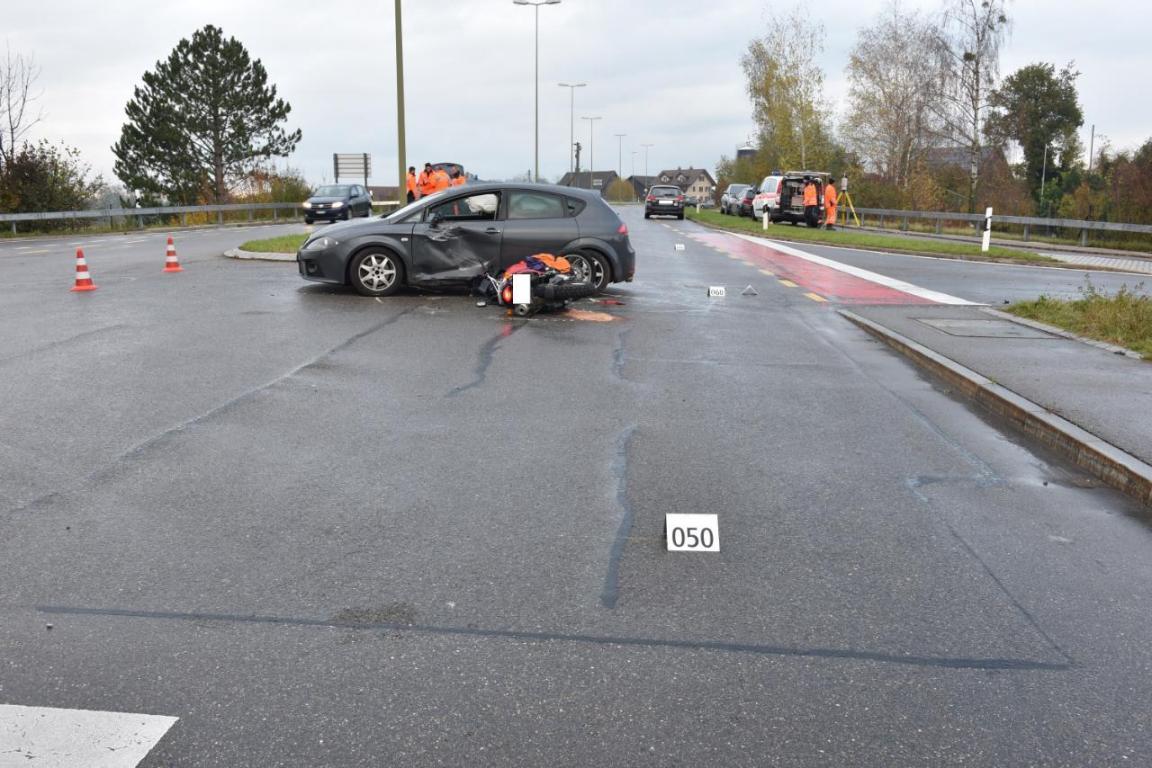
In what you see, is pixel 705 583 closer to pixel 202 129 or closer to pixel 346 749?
pixel 346 749

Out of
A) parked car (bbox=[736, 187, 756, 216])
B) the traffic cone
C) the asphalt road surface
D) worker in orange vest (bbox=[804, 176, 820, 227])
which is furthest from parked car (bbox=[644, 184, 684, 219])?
the asphalt road surface

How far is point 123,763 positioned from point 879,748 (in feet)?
7.41

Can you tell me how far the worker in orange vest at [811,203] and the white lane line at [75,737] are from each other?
124 feet

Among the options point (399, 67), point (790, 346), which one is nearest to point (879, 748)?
point (790, 346)

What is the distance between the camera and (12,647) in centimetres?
368

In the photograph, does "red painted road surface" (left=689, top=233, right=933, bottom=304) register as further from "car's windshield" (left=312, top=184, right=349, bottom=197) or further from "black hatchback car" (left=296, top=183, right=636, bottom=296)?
"car's windshield" (left=312, top=184, right=349, bottom=197)

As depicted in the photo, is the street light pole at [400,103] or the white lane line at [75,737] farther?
the street light pole at [400,103]

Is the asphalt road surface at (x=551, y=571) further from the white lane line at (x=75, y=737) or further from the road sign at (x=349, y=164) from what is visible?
the road sign at (x=349, y=164)

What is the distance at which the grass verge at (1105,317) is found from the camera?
10422 millimetres

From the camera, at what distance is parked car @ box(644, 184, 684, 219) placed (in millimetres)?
48719

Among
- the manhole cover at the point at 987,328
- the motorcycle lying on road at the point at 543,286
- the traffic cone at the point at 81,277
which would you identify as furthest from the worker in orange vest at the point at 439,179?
the manhole cover at the point at 987,328

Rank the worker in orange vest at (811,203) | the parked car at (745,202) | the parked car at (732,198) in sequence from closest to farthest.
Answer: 1. the worker in orange vest at (811,203)
2. the parked car at (745,202)
3. the parked car at (732,198)

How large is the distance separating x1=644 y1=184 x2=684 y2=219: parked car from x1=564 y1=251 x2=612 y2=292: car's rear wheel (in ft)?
115

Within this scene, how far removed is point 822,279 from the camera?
1848 cm
